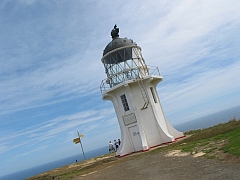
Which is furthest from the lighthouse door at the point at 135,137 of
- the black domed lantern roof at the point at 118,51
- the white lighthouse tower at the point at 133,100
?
the black domed lantern roof at the point at 118,51

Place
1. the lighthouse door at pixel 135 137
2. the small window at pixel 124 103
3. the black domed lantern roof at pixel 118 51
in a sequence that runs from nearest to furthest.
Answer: the lighthouse door at pixel 135 137 → the small window at pixel 124 103 → the black domed lantern roof at pixel 118 51

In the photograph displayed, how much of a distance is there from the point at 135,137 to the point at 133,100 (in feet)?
10.9

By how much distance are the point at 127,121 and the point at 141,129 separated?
5.05 ft

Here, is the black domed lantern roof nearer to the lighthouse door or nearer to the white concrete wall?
the white concrete wall

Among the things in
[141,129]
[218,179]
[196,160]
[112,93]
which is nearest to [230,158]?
[196,160]

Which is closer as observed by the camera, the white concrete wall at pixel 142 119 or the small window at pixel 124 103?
Result: the white concrete wall at pixel 142 119

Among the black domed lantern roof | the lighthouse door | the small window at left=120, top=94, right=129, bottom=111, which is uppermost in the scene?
the black domed lantern roof

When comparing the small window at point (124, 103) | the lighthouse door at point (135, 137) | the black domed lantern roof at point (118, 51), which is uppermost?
the black domed lantern roof at point (118, 51)

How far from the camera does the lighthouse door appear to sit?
23.4 m

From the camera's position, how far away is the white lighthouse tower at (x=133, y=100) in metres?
23.5

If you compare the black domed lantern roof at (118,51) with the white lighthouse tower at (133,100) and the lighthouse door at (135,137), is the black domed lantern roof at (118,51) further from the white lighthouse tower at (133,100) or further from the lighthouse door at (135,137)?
the lighthouse door at (135,137)

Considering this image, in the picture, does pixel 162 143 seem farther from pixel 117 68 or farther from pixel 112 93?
pixel 117 68

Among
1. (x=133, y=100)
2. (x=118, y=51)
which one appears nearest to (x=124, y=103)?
(x=133, y=100)

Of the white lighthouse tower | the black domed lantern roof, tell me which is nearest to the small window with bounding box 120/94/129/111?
the white lighthouse tower
